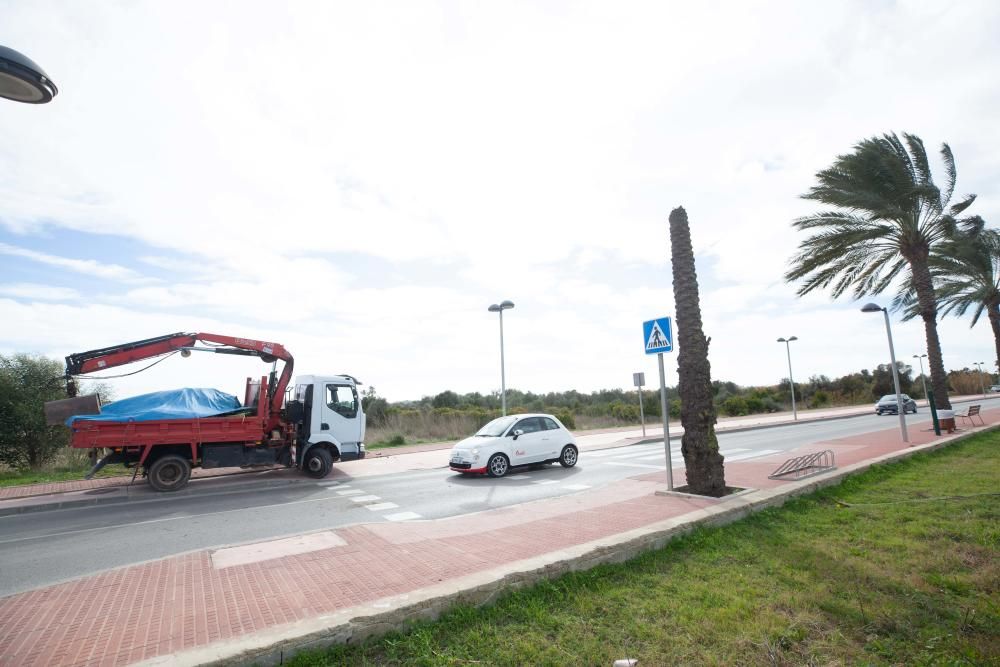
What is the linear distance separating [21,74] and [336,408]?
11116mm

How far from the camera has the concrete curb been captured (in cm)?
333

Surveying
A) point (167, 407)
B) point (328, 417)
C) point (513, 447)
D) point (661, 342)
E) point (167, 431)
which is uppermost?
point (661, 342)

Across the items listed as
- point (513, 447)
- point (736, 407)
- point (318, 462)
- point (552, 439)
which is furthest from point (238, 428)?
point (736, 407)

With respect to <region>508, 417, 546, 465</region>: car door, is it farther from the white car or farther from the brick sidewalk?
the brick sidewalk

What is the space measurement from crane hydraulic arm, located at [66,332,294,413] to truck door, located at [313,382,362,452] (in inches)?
46.4

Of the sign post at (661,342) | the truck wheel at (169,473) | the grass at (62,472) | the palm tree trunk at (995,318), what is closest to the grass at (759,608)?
the sign post at (661,342)

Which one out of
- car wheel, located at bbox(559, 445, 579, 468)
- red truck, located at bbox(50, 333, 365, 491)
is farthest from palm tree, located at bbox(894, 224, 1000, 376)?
red truck, located at bbox(50, 333, 365, 491)

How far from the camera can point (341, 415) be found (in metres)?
14.0

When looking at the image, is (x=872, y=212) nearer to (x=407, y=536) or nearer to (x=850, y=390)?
(x=407, y=536)

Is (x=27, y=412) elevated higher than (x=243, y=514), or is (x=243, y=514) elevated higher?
(x=27, y=412)

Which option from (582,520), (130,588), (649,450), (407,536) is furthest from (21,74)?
(649,450)

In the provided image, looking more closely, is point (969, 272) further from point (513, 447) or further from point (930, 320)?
point (513, 447)

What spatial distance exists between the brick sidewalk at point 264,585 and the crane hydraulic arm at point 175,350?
7800 millimetres

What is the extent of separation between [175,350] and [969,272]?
1172 inches
